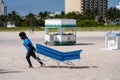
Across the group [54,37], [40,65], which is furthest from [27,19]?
[40,65]

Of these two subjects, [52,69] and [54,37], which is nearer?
[52,69]

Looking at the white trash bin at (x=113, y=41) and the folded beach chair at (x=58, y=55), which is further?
the white trash bin at (x=113, y=41)

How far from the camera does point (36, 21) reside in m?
157

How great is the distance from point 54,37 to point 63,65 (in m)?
16.3

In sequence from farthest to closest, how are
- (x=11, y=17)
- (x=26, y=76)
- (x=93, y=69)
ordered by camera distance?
(x=11, y=17), (x=93, y=69), (x=26, y=76)

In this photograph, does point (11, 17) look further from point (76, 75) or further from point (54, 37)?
point (76, 75)

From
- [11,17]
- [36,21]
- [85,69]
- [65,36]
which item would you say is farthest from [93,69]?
[11,17]

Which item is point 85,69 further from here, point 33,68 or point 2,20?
point 2,20

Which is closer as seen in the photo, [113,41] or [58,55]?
[58,55]

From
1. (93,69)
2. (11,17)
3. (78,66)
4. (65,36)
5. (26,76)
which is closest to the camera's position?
(26,76)

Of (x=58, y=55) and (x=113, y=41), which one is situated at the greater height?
(x=58, y=55)

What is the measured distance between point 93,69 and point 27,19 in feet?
485

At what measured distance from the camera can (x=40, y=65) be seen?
619 inches

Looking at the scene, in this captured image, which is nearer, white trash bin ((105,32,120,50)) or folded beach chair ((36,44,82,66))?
folded beach chair ((36,44,82,66))
